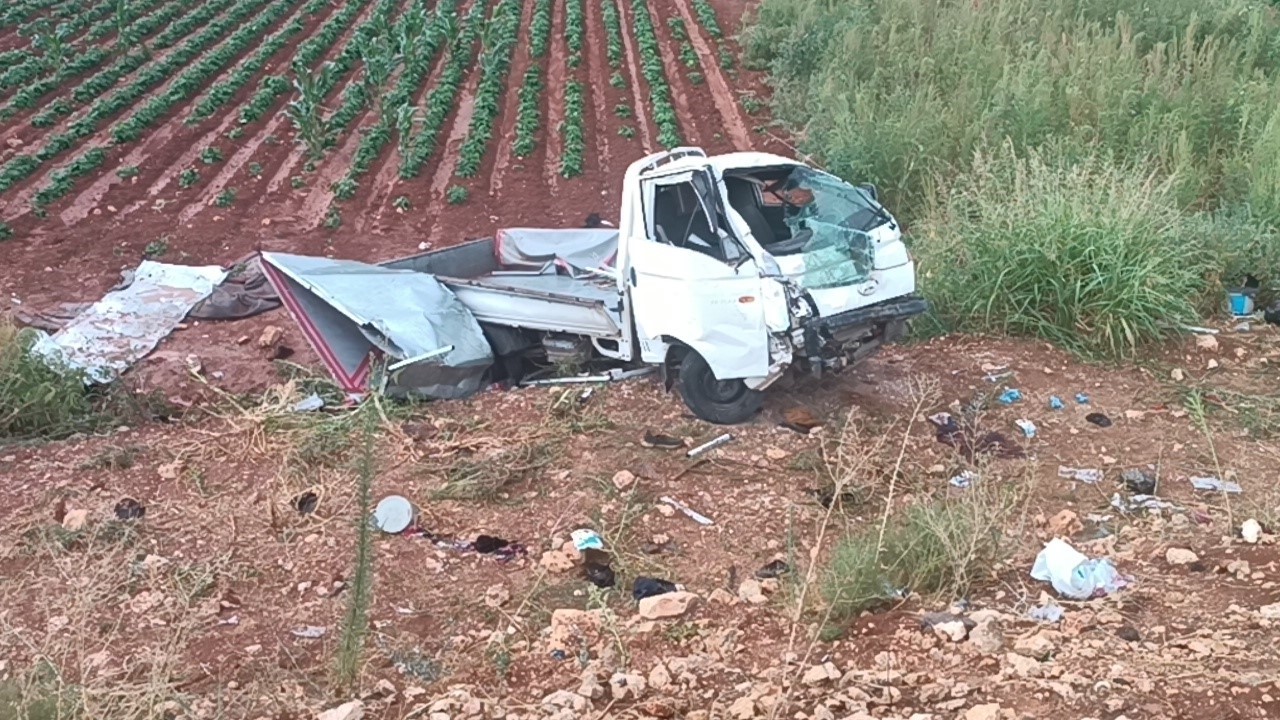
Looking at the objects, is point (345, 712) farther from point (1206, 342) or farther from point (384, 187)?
point (384, 187)

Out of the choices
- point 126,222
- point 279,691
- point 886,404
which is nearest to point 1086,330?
point 886,404

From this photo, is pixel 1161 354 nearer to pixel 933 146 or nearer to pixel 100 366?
pixel 933 146

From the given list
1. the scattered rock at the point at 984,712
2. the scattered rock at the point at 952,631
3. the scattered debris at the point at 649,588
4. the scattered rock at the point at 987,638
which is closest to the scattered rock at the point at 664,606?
the scattered debris at the point at 649,588

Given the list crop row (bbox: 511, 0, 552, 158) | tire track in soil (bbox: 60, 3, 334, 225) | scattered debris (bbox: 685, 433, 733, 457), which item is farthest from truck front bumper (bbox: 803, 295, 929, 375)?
tire track in soil (bbox: 60, 3, 334, 225)

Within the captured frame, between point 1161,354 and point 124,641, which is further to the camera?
point 1161,354

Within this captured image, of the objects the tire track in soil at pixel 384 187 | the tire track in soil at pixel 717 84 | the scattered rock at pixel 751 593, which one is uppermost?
the scattered rock at pixel 751 593

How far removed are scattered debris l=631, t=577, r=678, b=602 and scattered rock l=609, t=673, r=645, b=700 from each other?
95cm

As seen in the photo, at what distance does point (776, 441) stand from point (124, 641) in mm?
4095

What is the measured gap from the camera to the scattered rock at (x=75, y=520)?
6980 millimetres

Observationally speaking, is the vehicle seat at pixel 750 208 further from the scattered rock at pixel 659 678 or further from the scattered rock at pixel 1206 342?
the scattered rock at pixel 659 678

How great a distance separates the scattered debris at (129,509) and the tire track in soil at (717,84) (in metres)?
10.8

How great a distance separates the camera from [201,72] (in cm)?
1991

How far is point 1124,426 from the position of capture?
8109 mm

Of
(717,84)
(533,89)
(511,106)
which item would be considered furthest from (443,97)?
(717,84)
